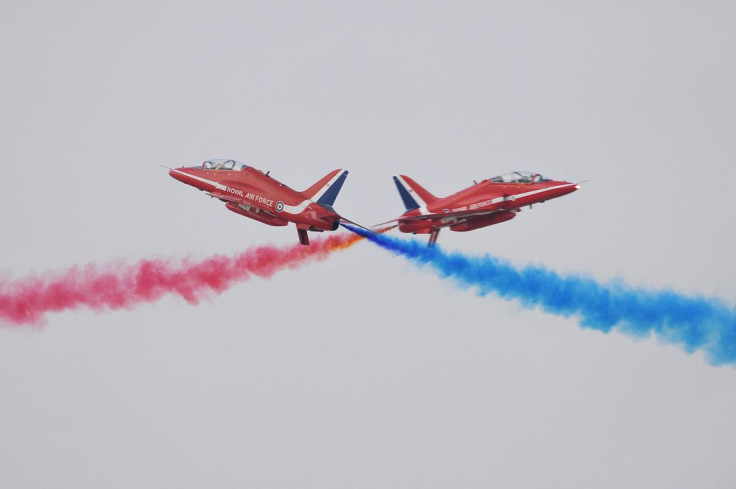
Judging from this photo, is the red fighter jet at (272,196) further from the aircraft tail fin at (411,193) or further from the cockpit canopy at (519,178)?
the cockpit canopy at (519,178)

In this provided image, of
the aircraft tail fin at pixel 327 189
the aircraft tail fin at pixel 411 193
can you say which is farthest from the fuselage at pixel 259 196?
the aircraft tail fin at pixel 411 193

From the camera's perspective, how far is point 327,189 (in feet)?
320

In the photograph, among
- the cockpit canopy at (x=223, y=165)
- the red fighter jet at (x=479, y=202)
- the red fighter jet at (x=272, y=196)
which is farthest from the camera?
the cockpit canopy at (x=223, y=165)

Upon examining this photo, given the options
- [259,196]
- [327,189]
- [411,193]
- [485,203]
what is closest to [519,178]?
[485,203]

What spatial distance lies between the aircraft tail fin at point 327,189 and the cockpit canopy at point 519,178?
8744 millimetres

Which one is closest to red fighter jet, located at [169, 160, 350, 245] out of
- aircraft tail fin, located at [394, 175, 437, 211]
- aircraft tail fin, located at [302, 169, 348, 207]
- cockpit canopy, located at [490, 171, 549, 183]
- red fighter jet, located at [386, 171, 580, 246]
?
aircraft tail fin, located at [302, 169, 348, 207]

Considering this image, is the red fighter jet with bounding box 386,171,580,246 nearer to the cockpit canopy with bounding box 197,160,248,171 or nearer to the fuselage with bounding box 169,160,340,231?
the fuselage with bounding box 169,160,340,231

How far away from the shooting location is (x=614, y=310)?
4163 inches

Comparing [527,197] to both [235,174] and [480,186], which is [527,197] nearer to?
[480,186]

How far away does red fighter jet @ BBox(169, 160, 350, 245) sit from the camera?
316ft

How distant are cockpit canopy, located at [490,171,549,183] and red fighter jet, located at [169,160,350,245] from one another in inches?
353

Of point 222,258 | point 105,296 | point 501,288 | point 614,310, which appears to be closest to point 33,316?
point 105,296

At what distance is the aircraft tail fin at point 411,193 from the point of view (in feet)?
321

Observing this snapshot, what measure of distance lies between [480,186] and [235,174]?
1432 centimetres
